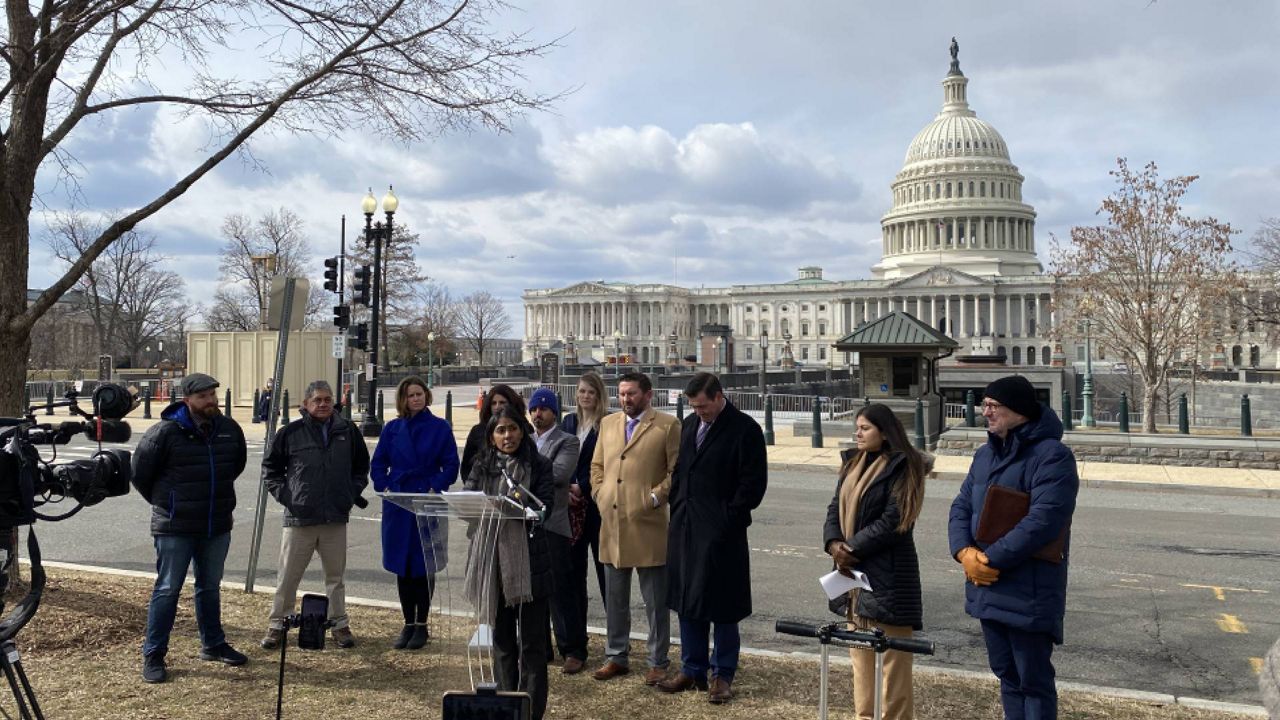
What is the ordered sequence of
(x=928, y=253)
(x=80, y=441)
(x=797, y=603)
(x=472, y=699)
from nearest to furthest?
1. (x=472, y=699)
2. (x=797, y=603)
3. (x=80, y=441)
4. (x=928, y=253)

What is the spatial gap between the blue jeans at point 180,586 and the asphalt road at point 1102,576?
56 centimetres

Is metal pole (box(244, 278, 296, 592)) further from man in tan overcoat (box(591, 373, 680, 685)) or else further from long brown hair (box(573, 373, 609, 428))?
man in tan overcoat (box(591, 373, 680, 685))

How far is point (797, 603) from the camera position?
809 cm

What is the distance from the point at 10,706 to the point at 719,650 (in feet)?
13.5

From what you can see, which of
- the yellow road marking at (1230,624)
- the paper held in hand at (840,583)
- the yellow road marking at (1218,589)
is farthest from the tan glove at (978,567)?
the yellow road marking at (1218,589)

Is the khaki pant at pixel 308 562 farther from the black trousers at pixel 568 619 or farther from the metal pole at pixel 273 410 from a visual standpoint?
the black trousers at pixel 568 619

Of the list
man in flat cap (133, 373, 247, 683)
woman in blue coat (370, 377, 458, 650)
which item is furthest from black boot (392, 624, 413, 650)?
man in flat cap (133, 373, 247, 683)

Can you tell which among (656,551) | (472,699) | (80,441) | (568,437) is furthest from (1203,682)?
(80,441)

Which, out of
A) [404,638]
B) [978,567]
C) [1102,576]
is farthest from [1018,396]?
[1102,576]

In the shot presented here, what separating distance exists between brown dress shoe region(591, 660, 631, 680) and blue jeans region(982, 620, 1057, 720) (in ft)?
7.79

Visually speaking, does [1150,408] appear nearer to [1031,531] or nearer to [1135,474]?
[1135,474]

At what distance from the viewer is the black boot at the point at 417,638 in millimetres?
6474

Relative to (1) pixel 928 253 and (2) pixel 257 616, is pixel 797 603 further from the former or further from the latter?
(1) pixel 928 253

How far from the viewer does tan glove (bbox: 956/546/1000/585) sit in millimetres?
4534
